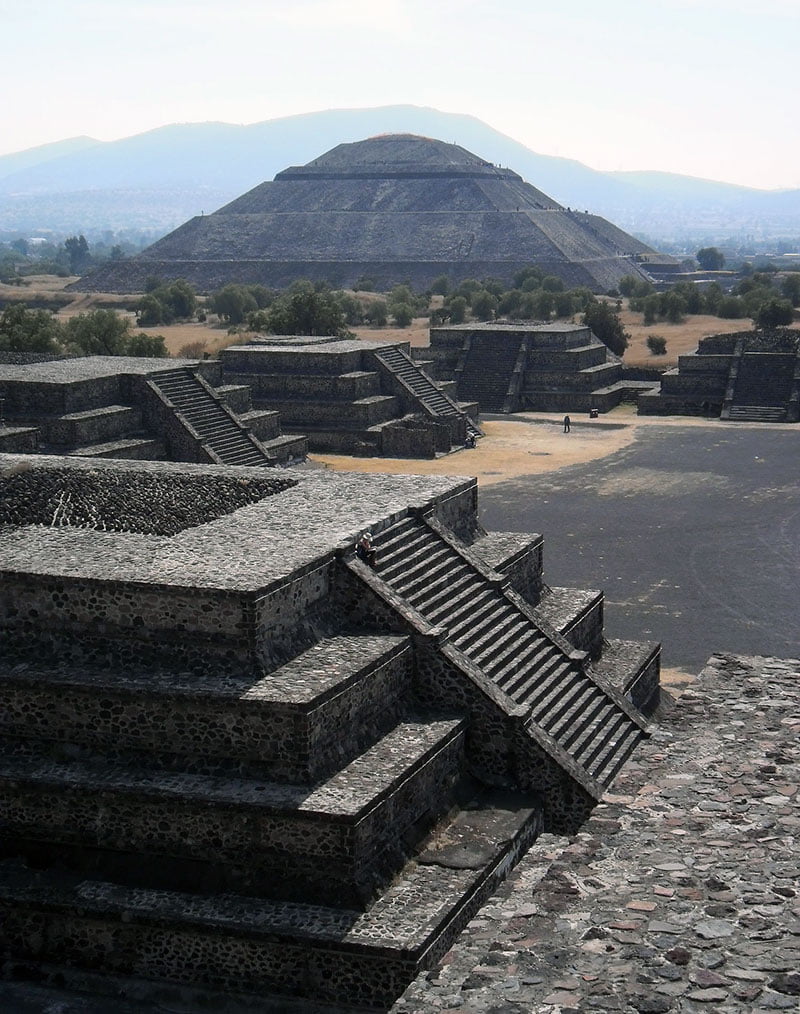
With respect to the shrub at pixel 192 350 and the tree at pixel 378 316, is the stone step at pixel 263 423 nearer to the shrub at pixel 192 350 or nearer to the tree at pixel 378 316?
the shrub at pixel 192 350

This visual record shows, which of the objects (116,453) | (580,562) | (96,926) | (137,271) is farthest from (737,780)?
(137,271)

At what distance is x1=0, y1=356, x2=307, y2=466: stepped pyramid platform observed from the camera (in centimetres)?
2728

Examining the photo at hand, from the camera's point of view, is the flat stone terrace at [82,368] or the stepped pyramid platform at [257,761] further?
the flat stone terrace at [82,368]

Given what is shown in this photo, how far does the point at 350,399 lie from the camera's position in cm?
3662

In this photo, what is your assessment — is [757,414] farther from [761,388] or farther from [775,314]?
[775,314]

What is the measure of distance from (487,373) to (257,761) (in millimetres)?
35982

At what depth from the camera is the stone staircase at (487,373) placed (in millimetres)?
45344

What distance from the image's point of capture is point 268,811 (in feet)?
34.6

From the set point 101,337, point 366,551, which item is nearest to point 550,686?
point 366,551

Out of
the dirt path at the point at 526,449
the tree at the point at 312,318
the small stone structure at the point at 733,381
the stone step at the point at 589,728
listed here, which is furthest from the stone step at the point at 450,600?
the tree at the point at 312,318

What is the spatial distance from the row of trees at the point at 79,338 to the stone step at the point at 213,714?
30.3 metres

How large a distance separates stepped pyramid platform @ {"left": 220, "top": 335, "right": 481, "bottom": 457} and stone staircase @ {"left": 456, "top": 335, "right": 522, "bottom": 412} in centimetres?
574

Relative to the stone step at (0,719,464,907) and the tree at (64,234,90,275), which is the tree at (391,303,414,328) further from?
the tree at (64,234,90,275)

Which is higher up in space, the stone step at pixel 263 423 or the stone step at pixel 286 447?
the stone step at pixel 263 423
